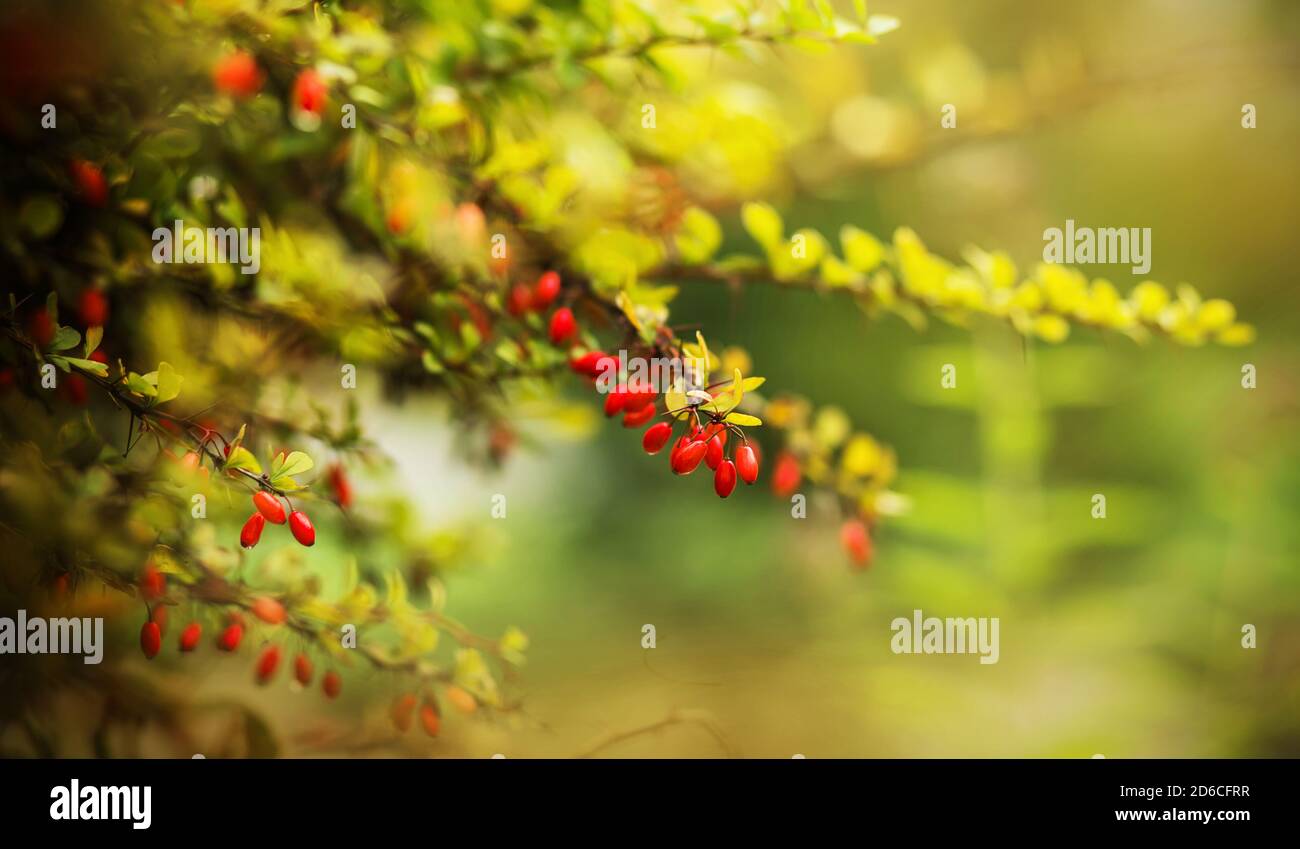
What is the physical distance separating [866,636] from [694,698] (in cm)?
27

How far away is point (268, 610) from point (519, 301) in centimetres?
25

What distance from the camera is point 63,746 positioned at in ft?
2.62

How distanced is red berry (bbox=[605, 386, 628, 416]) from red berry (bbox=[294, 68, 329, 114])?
25cm

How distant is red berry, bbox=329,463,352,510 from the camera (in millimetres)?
682

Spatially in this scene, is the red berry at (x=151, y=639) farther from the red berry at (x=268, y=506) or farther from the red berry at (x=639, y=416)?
the red berry at (x=639, y=416)
